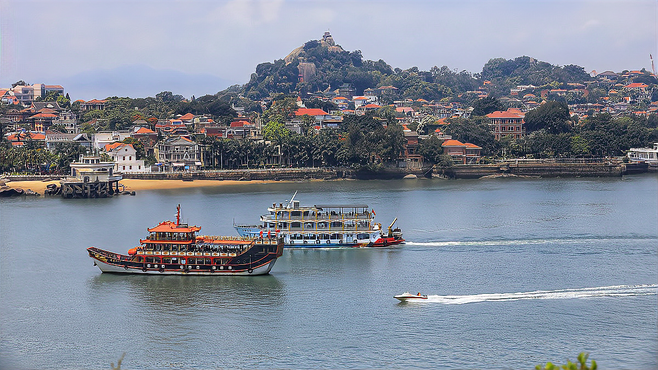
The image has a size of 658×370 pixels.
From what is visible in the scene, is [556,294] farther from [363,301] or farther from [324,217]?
[324,217]

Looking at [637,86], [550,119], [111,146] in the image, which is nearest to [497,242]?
[111,146]

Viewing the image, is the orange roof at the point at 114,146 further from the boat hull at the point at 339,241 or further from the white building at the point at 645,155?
the white building at the point at 645,155

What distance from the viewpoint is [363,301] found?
21219 millimetres

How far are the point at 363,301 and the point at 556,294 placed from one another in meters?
4.94

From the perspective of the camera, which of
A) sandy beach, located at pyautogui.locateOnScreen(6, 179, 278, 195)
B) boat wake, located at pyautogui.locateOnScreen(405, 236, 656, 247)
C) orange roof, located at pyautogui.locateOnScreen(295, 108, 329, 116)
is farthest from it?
orange roof, located at pyautogui.locateOnScreen(295, 108, 329, 116)

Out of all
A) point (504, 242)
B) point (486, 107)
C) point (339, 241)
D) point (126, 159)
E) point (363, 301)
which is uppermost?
point (486, 107)

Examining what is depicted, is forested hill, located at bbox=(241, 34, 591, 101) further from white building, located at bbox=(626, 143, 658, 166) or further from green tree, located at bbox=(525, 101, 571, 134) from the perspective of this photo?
white building, located at bbox=(626, 143, 658, 166)

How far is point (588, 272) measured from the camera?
24.0 meters

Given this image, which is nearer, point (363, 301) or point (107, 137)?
point (363, 301)

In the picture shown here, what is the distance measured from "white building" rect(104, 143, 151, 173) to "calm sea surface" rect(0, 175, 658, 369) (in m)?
20.7

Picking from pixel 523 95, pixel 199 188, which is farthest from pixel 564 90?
pixel 199 188

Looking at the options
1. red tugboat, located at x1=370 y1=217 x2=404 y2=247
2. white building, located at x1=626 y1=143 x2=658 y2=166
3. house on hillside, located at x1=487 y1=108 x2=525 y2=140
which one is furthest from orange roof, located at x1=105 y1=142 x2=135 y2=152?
white building, located at x1=626 y1=143 x2=658 y2=166

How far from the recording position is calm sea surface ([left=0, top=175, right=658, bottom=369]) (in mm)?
17375

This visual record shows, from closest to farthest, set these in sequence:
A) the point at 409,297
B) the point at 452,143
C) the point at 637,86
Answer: the point at 409,297, the point at 452,143, the point at 637,86
